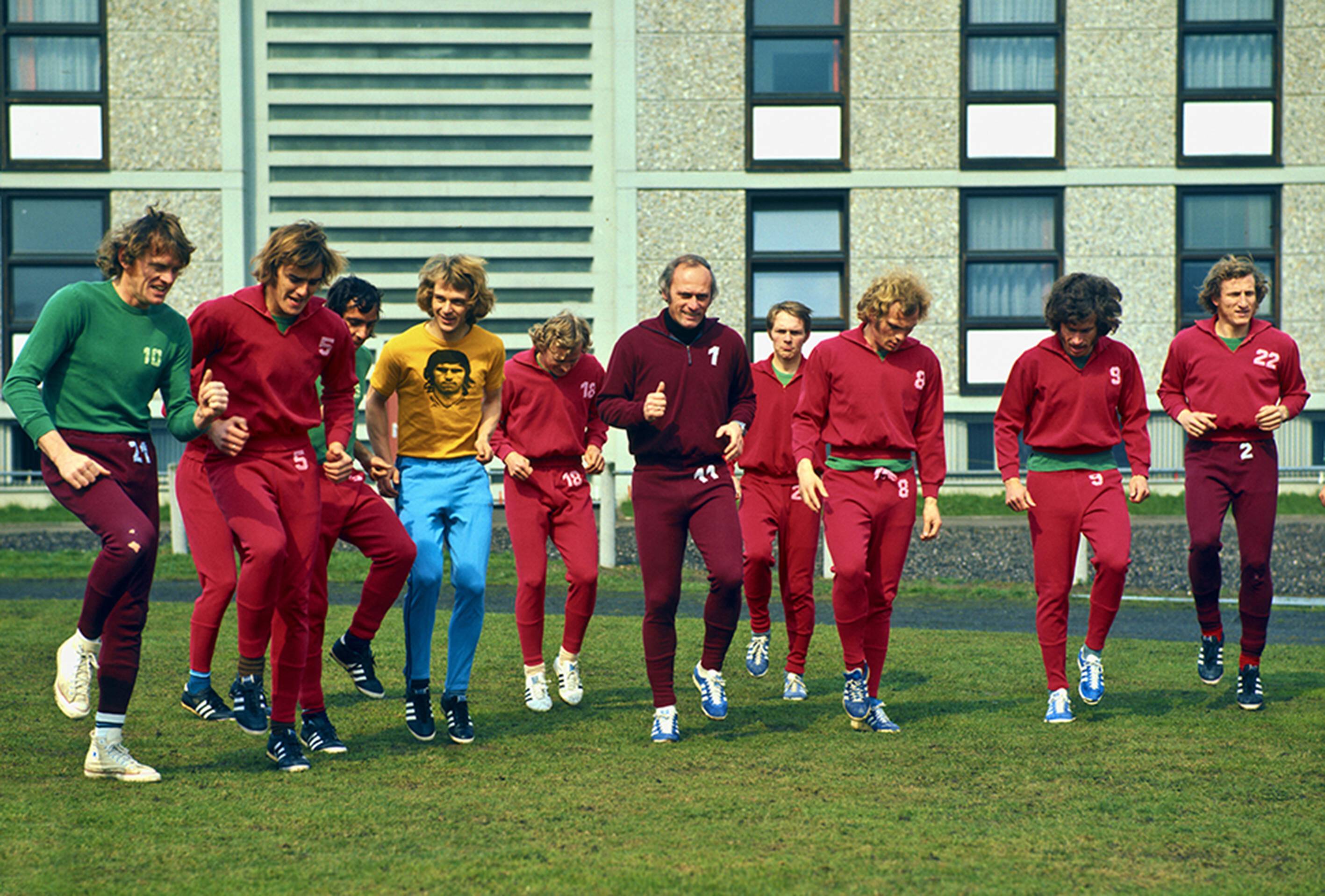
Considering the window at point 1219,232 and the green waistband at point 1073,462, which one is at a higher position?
the window at point 1219,232

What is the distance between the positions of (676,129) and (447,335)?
1658 centimetres

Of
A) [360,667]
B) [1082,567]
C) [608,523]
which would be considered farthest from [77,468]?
[1082,567]

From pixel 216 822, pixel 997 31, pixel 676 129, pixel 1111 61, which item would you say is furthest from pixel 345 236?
pixel 216 822

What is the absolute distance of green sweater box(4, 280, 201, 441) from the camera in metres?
4.93

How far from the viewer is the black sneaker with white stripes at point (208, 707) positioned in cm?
632

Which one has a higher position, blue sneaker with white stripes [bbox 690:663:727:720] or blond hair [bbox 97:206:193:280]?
blond hair [bbox 97:206:193:280]

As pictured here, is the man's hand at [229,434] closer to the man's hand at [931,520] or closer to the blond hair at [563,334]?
the blond hair at [563,334]

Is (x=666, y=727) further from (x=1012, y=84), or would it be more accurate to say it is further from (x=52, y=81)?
(x=52, y=81)

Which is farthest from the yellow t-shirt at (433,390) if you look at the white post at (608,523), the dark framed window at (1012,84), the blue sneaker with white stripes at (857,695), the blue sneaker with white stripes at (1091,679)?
the dark framed window at (1012,84)

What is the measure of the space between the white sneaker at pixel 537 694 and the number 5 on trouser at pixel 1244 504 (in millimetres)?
3303

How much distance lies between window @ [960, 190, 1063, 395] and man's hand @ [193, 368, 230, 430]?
731 inches

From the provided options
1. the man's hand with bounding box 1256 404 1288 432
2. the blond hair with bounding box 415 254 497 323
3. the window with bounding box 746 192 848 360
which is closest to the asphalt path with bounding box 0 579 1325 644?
the man's hand with bounding box 1256 404 1288 432

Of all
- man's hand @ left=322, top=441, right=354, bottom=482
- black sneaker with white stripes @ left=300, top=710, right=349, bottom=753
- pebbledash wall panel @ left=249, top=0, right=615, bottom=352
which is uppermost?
pebbledash wall panel @ left=249, top=0, right=615, bottom=352

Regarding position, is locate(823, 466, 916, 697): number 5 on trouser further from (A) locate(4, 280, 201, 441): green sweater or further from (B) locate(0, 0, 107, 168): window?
(B) locate(0, 0, 107, 168): window
